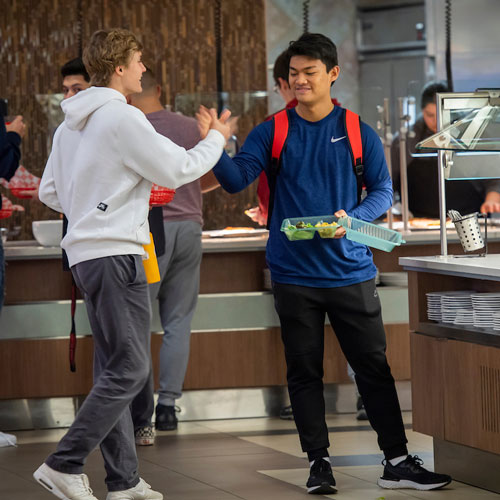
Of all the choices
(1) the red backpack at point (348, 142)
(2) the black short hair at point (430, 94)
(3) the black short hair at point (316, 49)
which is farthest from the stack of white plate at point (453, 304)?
(2) the black short hair at point (430, 94)

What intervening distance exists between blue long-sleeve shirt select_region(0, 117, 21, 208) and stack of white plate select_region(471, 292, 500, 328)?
227 cm

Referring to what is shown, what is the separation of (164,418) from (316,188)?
1.91 meters

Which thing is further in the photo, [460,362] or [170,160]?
[460,362]

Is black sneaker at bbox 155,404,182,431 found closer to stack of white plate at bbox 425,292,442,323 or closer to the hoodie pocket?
stack of white plate at bbox 425,292,442,323

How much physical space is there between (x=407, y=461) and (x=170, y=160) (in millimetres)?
1465

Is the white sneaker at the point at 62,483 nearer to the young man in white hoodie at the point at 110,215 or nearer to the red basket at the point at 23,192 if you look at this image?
the young man in white hoodie at the point at 110,215

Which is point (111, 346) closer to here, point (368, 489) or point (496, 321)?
point (368, 489)

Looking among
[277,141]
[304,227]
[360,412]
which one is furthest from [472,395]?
[360,412]

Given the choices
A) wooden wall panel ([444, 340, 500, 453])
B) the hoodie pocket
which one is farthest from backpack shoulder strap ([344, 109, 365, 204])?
the hoodie pocket

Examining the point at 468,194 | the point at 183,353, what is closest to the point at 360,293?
the point at 183,353

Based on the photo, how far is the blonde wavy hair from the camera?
3646 mm

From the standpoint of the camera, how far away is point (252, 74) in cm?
791

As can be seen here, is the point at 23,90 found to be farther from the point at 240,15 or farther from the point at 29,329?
the point at 29,329

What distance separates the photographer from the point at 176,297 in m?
5.44
